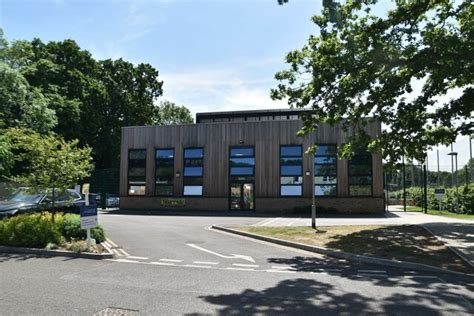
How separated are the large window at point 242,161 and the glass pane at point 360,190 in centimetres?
667

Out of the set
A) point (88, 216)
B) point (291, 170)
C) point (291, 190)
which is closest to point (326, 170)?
point (291, 170)

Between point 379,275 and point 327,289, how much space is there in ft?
6.41

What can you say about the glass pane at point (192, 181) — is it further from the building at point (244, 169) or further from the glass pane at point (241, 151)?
the glass pane at point (241, 151)

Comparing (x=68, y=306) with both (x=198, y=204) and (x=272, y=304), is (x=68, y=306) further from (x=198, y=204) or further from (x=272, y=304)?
(x=198, y=204)

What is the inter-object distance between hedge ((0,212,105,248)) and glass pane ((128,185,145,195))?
1876 cm

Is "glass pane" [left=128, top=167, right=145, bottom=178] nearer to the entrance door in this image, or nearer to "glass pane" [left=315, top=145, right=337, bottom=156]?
the entrance door

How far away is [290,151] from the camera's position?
29.2 meters

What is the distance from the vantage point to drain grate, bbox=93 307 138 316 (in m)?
6.04

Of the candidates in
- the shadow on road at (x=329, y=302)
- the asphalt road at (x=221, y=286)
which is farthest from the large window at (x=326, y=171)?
the shadow on road at (x=329, y=302)

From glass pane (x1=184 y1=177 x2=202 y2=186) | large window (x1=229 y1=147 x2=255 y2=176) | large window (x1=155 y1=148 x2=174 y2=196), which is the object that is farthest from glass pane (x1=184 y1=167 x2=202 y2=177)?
large window (x1=229 y1=147 x2=255 y2=176)

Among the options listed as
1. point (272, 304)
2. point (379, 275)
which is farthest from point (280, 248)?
point (272, 304)

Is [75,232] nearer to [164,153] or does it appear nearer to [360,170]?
[164,153]

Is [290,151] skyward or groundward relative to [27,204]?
skyward

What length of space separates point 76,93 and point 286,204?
26156mm
